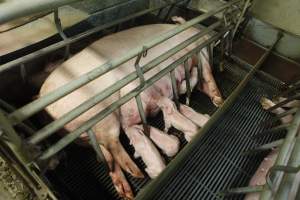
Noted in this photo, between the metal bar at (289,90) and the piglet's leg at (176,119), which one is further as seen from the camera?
the metal bar at (289,90)

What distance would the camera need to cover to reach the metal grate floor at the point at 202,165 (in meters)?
2.11

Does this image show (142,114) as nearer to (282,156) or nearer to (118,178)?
(118,178)

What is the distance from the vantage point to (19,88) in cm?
231

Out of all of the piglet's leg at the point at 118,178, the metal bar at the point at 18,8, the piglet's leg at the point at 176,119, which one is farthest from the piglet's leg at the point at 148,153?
the metal bar at the point at 18,8

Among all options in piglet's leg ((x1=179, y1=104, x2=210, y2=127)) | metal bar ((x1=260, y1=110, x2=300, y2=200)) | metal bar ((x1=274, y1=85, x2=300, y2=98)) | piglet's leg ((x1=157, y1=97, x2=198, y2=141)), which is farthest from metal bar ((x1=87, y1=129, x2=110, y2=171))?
metal bar ((x1=274, y1=85, x2=300, y2=98))

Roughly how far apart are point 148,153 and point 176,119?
1.53ft

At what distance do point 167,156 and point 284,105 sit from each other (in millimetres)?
1475

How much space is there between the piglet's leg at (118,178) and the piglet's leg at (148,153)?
202 millimetres

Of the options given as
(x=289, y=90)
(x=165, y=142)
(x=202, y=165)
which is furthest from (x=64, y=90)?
(x=289, y=90)

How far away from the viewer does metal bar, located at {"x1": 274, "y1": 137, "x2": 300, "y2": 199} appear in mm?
1398

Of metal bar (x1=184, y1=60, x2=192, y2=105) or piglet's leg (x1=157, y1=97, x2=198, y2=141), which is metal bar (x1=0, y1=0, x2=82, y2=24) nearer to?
piglet's leg (x1=157, y1=97, x2=198, y2=141)

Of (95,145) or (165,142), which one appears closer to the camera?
(95,145)

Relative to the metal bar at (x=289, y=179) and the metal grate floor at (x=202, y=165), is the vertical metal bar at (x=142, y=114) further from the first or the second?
the metal bar at (x=289, y=179)

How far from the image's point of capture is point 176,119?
94.5 inches
